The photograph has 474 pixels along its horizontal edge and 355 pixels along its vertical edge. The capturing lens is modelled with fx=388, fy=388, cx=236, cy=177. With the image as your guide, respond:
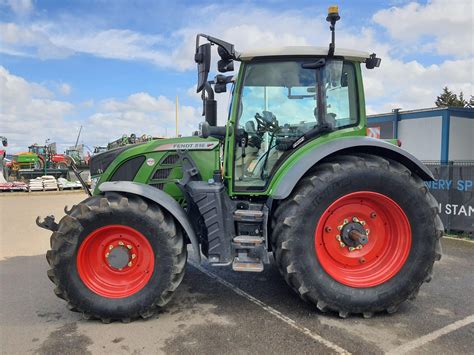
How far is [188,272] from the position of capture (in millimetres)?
5098

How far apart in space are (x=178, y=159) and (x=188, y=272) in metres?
1.67

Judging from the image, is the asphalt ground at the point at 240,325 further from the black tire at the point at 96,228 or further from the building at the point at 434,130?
the building at the point at 434,130

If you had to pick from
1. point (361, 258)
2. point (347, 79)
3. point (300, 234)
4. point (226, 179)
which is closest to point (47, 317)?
point (226, 179)

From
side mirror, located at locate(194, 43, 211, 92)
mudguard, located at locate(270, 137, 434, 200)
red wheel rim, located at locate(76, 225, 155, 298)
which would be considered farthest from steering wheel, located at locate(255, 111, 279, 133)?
red wheel rim, located at locate(76, 225, 155, 298)

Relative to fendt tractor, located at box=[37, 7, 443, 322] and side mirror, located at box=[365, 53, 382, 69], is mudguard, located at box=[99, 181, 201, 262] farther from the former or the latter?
side mirror, located at box=[365, 53, 382, 69]

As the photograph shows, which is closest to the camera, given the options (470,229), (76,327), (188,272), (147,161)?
(76,327)

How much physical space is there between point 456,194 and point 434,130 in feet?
33.7

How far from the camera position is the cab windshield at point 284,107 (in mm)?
3959

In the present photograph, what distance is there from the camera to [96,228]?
11.6 feet

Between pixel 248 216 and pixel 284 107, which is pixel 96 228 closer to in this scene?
pixel 248 216

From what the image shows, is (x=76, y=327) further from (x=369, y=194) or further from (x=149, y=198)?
(x=369, y=194)

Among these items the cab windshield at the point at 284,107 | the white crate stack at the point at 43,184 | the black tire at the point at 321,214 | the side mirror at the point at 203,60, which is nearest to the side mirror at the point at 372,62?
the cab windshield at the point at 284,107

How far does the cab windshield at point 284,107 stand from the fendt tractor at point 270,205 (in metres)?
0.01

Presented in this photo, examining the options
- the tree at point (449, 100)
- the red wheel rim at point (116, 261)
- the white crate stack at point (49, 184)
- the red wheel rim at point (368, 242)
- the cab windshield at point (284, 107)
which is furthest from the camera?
the tree at point (449, 100)
